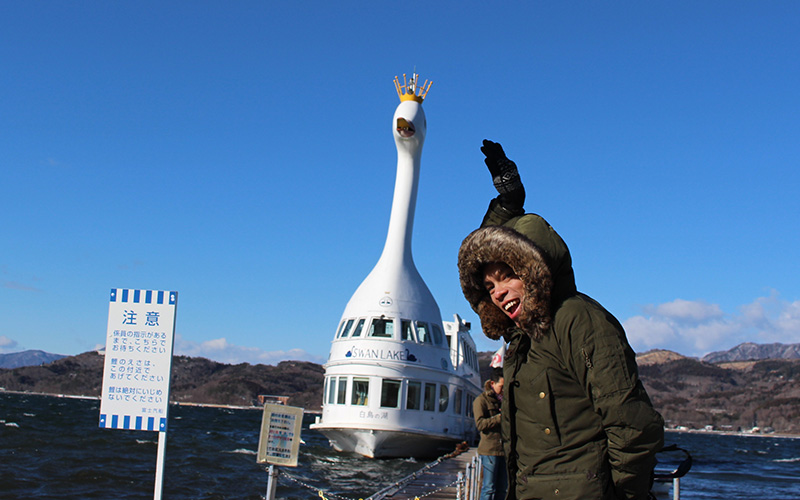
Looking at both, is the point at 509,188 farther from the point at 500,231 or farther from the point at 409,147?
the point at 409,147

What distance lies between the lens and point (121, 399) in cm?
739

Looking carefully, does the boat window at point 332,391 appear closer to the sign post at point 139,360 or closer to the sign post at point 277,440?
the sign post at point 139,360

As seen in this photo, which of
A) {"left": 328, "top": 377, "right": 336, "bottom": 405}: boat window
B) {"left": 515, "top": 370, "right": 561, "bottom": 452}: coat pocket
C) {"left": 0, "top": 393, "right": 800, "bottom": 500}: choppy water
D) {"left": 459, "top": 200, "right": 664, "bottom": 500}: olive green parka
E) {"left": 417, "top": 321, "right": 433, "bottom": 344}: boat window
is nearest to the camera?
{"left": 459, "top": 200, "right": 664, "bottom": 500}: olive green parka

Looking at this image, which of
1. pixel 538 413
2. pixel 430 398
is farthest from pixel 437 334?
pixel 538 413

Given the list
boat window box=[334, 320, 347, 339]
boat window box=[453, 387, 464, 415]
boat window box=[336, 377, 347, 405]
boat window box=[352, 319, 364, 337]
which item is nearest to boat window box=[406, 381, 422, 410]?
boat window box=[336, 377, 347, 405]

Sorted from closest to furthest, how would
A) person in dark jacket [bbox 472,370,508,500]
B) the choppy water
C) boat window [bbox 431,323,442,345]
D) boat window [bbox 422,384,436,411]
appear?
1. person in dark jacket [bbox 472,370,508,500]
2. the choppy water
3. boat window [bbox 422,384,436,411]
4. boat window [bbox 431,323,442,345]

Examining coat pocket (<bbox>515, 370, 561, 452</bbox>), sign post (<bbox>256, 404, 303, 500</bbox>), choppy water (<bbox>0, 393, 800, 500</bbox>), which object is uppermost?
coat pocket (<bbox>515, 370, 561, 452</bbox>)

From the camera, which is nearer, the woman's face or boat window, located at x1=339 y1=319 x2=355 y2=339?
the woman's face

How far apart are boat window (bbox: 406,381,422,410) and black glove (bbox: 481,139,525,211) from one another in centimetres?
1772

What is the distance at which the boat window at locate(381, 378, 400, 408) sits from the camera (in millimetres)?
20172

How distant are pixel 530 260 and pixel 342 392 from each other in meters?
18.6

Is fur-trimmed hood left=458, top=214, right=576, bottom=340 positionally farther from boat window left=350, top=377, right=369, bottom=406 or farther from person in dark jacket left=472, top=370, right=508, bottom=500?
boat window left=350, top=377, right=369, bottom=406

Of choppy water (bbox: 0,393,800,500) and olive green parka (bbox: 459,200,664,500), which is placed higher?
olive green parka (bbox: 459,200,664,500)

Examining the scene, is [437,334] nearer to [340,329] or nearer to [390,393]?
[390,393]
